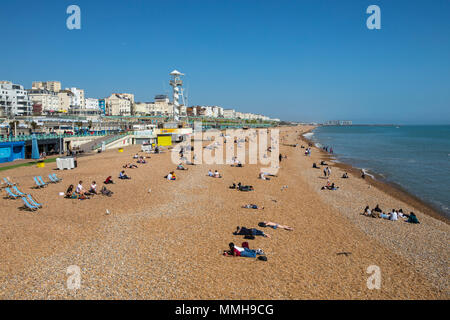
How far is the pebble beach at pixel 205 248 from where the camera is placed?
6004 mm

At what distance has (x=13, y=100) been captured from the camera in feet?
210

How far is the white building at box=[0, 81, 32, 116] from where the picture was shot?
61031mm

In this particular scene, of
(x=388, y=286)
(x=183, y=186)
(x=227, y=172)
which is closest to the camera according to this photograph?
(x=388, y=286)

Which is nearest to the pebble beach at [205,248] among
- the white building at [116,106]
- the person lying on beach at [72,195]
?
the person lying on beach at [72,195]

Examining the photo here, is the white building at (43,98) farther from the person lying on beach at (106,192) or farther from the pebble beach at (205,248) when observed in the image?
the person lying on beach at (106,192)

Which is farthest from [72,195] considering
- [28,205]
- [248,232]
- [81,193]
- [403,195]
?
[403,195]

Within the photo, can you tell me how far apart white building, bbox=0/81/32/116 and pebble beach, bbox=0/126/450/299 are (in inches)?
2412

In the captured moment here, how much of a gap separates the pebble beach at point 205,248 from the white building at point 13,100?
61.3 meters

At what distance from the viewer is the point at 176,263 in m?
6.93

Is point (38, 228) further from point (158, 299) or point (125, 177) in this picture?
point (125, 177)

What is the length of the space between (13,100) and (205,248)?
74.5 meters

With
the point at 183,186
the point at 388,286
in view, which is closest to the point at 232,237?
the point at 388,286
